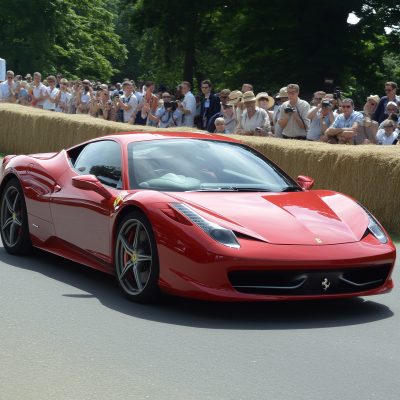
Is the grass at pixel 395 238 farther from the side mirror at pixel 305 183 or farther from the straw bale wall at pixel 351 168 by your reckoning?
the side mirror at pixel 305 183

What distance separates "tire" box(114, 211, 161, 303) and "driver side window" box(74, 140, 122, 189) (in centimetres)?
52

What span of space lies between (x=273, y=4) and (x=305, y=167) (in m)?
17.5

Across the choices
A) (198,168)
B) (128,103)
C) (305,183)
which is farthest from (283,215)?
(128,103)

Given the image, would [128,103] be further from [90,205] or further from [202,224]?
[202,224]

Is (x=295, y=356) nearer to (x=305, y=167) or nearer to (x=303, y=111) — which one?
(x=305, y=167)

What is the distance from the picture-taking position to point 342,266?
520 centimetres

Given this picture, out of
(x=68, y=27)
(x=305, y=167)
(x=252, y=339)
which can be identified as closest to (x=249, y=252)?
(x=252, y=339)

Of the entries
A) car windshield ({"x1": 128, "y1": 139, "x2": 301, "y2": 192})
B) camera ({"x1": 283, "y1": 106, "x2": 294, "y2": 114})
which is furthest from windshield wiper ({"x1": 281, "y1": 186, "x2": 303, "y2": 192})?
camera ({"x1": 283, "y1": 106, "x2": 294, "y2": 114})

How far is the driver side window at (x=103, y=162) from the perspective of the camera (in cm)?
630

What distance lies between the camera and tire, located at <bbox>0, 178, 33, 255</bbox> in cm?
741

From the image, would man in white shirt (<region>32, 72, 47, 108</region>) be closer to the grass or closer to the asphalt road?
the grass

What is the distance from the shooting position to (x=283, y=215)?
5.53m

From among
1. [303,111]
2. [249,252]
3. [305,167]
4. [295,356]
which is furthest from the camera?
[303,111]

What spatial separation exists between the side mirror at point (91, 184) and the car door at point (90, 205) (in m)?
0.04
